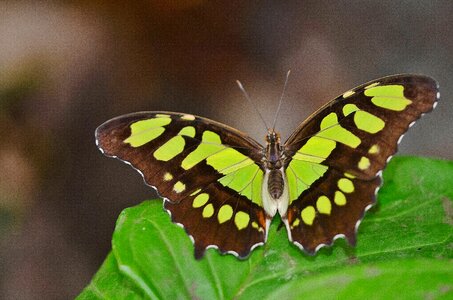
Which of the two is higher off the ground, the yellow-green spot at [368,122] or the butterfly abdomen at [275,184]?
the yellow-green spot at [368,122]

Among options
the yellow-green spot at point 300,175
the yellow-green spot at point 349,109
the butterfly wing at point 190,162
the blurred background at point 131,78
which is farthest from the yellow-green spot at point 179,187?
the blurred background at point 131,78

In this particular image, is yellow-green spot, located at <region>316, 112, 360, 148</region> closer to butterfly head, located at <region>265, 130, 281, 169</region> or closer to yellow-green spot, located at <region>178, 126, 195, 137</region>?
butterfly head, located at <region>265, 130, 281, 169</region>

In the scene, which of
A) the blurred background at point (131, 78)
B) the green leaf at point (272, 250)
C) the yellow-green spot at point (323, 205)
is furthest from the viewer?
the blurred background at point (131, 78)

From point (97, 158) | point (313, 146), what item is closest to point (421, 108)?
point (313, 146)

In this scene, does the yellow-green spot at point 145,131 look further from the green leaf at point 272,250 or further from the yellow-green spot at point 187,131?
the green leaf at point 272,250

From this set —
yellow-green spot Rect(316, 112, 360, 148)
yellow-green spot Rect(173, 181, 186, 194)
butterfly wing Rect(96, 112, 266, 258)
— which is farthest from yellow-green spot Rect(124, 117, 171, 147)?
yellow-green spot Rect(316, 112, 360, 148)

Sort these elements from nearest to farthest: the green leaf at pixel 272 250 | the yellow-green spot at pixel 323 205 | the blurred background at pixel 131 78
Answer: the green leaf at pixel 272 250
the yellow-green spot at pixel 323 205
the blurred background at pixel 131 78

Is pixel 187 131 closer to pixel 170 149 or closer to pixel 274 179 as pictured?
pixel 170 149
